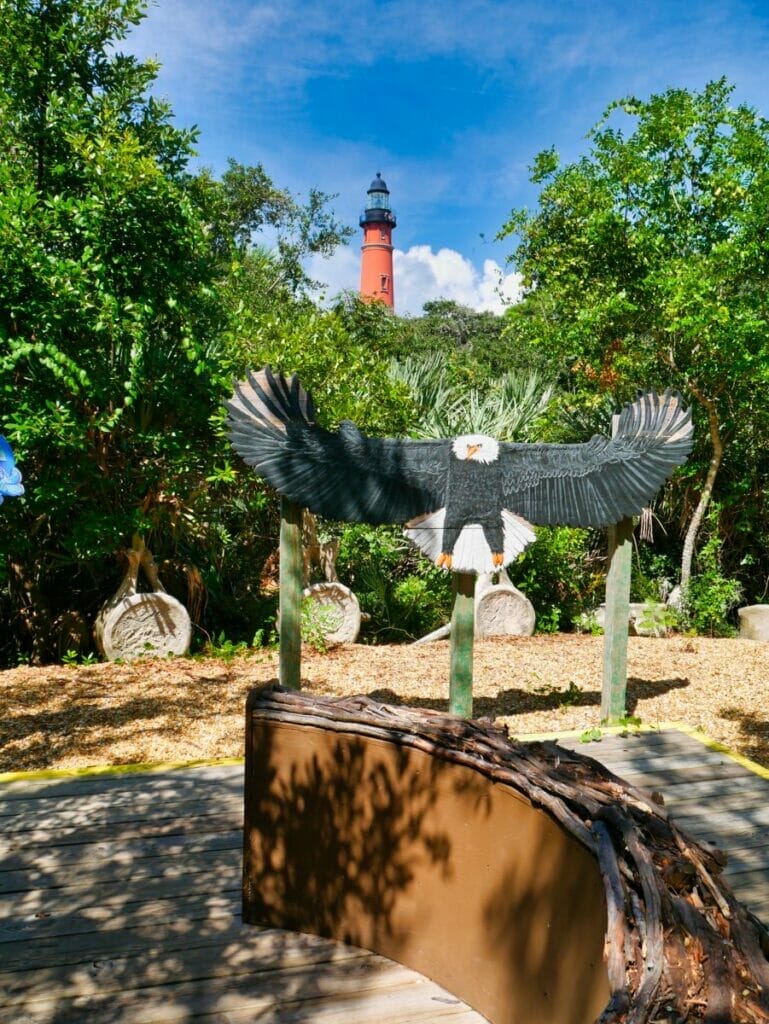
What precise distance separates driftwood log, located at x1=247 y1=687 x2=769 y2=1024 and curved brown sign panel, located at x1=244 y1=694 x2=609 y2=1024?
0.05 meters

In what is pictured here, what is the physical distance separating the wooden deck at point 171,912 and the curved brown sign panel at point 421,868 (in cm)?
10

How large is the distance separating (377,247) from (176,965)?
40473mm

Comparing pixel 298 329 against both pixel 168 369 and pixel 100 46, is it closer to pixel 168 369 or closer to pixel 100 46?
pixel 168 369

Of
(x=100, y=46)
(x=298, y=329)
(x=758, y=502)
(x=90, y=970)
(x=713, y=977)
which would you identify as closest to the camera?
(x=713, y=977)

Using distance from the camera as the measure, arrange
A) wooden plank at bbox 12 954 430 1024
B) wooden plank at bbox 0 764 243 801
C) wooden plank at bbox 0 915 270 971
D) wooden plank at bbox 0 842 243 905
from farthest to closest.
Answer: wooden plank at bbox 0 764 243 801
wooden plank at bbox 0 842 243 905
wooden plank at bbox 0 915 270 971
wooden plank at bbox 12 954 430 1024

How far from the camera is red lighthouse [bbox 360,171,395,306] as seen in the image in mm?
39094

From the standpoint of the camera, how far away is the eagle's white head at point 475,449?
394cm

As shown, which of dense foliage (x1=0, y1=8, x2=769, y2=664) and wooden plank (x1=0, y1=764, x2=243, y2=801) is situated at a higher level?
dense foliage (x1=0, y1=8, x2=769, y2=664)

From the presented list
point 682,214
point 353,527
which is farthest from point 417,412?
point 682,214

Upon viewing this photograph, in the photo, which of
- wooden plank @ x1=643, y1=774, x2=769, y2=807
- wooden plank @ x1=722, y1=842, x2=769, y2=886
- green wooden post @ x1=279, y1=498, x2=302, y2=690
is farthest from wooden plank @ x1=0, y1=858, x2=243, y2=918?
wooden plank @ x1=643, y1=774, x2=769, y2=807

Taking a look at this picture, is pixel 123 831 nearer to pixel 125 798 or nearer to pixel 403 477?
pixel 125 798

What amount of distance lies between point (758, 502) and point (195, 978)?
25.5ft

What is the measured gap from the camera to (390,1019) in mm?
2025

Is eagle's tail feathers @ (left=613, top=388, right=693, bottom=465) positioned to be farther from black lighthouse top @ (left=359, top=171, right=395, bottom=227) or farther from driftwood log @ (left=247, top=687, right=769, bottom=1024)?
black lighthouse top @ (left=359, top=171, right=395, bottom=227)
